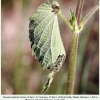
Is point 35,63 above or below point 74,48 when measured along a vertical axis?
below

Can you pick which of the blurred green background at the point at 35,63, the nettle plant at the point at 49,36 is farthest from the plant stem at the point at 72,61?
the blurred green background at the point at 35,63

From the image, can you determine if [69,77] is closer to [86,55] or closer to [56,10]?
[56,10]

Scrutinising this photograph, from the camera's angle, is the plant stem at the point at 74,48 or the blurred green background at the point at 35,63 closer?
the plant stem at the point at 74,48

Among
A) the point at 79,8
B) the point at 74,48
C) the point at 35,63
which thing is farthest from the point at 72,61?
the point at 35,63

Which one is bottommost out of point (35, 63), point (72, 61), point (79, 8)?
point (35, 63)

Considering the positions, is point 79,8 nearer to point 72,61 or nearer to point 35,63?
point 72,61

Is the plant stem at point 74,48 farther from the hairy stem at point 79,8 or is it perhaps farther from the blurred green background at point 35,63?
the blurred green background at point 35,63
